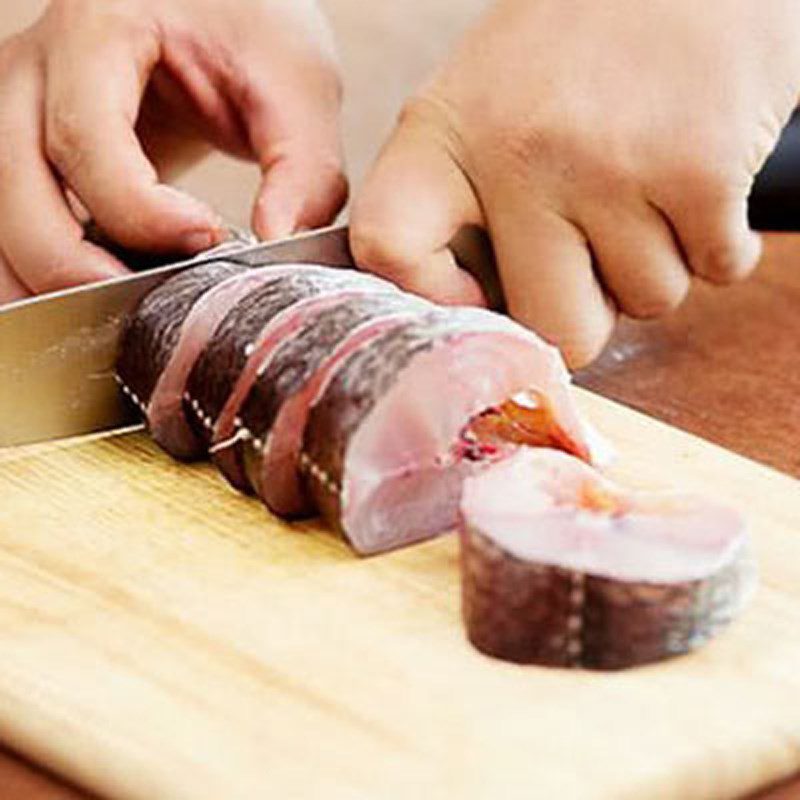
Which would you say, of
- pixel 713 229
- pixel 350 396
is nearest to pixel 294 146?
pixel 713 229

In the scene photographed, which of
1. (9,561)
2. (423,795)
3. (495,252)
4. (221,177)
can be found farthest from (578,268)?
(221,177)

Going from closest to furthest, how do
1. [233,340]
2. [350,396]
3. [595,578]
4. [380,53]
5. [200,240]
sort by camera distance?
1. [595,578]
2. [350,396]
3. [233,340]
4. [200,240]
5. [380,53]

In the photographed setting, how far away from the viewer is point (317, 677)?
163 centimetres

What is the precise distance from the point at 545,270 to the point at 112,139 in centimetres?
42

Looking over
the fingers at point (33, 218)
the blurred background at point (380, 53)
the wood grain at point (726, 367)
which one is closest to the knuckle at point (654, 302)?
the wood grain at point (726, 367)

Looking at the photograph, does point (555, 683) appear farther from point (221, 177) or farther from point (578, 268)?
point (221, 177)

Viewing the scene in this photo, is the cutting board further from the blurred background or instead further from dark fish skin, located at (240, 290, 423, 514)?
the blurred background

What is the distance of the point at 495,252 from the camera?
84.5 inches

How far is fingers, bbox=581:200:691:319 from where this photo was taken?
2115 mm

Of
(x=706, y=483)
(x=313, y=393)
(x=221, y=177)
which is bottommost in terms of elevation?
(x=221, y=177)

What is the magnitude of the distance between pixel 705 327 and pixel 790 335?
0.09 meters

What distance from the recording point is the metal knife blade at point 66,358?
6.64 feet

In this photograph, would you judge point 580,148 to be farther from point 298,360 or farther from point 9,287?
point 9,287

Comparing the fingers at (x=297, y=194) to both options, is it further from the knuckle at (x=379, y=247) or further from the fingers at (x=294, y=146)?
the knuckle at (x=379, y=247)
